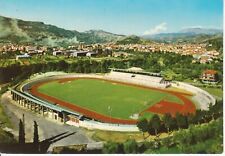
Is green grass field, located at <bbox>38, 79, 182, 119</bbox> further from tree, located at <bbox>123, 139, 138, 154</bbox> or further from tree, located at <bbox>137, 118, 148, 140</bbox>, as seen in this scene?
tree, located at <bbox>123, 139, 138, 154</bbox>

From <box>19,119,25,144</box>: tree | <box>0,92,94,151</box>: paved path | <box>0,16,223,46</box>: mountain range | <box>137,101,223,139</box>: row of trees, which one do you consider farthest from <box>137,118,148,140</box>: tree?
<box>19,119,25,144</box>: tree

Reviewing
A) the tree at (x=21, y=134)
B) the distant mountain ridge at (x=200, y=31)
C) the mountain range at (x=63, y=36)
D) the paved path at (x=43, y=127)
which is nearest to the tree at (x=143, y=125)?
the paved path at (x=43, y=127)

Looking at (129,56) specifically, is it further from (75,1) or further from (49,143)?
(49,143)

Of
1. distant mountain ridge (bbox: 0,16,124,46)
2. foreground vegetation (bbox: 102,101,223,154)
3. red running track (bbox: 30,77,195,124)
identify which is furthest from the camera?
distant mountain ridge (bbox: 0,16,124,46)

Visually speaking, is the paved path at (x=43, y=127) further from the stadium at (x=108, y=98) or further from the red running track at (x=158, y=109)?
the red running track at (x=158, y=109)

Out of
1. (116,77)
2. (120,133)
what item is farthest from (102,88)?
(120,133)

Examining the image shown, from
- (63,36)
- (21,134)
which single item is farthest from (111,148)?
(63,36)
